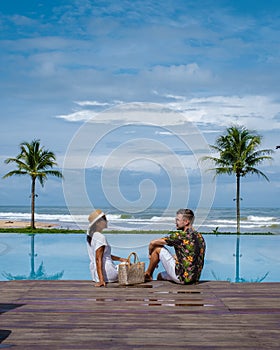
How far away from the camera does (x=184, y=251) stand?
232 inches

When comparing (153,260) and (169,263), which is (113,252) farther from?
(169,263)

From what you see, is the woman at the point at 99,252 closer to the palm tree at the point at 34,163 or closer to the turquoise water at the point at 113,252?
the turquoise water at the point at 113,252

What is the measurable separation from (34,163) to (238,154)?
784 cm

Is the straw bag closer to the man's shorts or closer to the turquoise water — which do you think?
the man's shorts

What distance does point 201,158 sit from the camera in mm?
21578

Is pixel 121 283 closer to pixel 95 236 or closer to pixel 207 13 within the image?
pixel 95 236

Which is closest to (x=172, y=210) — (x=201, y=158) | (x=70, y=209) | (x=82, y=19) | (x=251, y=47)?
(x=70, y=209)

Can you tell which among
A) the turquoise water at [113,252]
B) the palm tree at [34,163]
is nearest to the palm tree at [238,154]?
the turquoise water at [113,252]

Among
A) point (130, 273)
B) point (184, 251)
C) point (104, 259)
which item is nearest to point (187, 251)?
point (184, 251)

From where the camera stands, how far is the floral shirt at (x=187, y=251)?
19.4 ft

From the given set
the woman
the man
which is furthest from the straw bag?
the man

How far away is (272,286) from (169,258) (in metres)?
1.19

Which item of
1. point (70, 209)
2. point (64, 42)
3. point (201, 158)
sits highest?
point (64, 42)

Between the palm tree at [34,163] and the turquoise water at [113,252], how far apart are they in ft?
11.2
